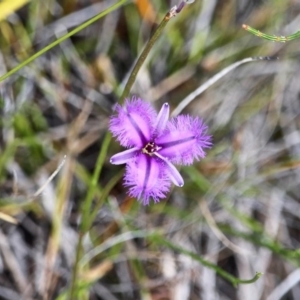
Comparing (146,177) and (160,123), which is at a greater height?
(160,123)

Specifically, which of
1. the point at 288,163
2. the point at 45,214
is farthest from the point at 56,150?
the point at 288,163

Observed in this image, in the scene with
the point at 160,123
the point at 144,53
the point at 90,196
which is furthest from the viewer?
the point at 90,196

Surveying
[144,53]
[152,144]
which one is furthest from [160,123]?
[144,53]

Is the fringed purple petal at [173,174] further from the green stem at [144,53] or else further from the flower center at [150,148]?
the green stem at [144,53]

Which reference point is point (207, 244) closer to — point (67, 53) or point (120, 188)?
point (120, 188)

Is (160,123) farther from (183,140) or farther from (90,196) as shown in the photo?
(90,196)

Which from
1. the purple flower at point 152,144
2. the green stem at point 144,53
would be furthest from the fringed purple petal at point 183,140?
the green stem at point 144,53
